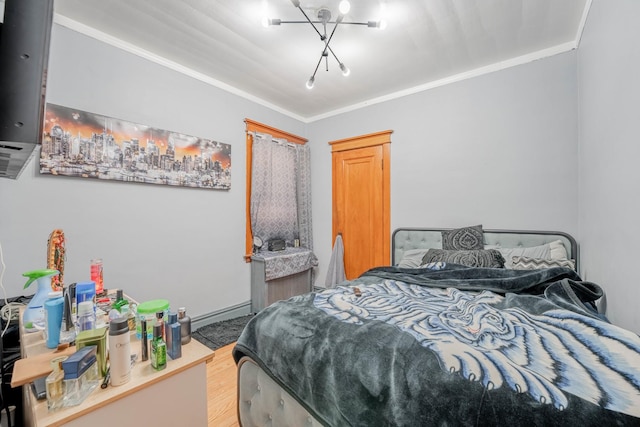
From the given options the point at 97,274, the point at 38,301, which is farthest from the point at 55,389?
the point at 97,274

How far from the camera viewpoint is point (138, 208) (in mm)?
2393

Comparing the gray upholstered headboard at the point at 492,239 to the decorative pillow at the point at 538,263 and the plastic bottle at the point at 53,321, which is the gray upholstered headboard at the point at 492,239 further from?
the plastic bottle at the point at 53,321

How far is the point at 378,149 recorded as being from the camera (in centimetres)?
342

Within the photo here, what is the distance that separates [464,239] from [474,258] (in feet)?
1.43

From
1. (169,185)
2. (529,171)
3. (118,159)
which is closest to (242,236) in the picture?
(169,185)

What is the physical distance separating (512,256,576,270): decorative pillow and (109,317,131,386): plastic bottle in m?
2.58

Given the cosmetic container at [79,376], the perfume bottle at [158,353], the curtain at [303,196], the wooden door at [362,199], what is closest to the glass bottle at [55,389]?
the cosmetic container at [79,376]

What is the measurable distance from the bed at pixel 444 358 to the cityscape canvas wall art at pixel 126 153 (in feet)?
6.08

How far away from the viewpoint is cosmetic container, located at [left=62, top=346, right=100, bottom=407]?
2.51 ft

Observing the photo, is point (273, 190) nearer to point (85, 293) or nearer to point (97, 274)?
point (97, 274)

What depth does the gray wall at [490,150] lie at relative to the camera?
2.35 meters

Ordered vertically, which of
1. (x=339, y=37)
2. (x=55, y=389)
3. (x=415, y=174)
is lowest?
(x=55, y=389)

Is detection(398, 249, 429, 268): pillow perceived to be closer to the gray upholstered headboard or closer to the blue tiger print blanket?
the gray upholstered headboard

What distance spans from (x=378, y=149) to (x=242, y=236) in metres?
2.03
